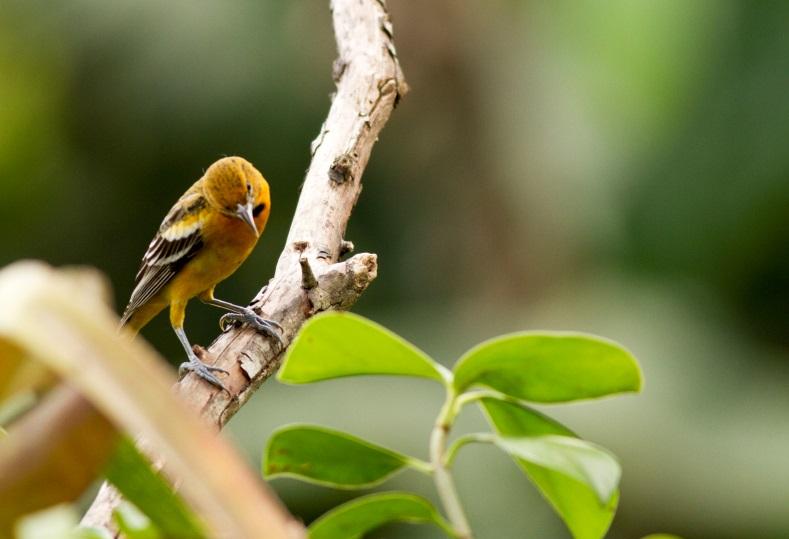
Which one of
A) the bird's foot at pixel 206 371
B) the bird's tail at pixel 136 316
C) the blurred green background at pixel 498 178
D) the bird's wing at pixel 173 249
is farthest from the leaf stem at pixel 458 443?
the blurred green background at pixel 498 178

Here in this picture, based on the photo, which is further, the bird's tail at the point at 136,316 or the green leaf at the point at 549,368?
the bird's tail at the point at 136,316

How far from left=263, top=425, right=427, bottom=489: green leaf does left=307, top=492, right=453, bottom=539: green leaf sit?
0.05 meters

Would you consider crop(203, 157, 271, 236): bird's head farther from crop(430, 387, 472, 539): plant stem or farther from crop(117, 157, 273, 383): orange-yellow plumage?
crop(430, 387, 472, 539): plant stem

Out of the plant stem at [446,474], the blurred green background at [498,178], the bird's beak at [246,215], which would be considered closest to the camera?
the plant stem at [446,474]

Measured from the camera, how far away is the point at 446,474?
1081 millimetres

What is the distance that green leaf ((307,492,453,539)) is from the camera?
1157mm

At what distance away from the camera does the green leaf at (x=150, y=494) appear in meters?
1.01

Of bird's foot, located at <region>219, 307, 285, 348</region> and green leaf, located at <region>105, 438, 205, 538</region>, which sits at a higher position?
green leaf, located at <region>105, 438, 205, 538</region>

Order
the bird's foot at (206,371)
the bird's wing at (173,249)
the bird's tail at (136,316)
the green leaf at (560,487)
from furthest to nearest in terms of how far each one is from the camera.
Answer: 1. the bird's tail at (136,316)
2. the bird's wing at (173,249)
3. the bird's foot at (206,371)
4. the green leaf at (560,487)

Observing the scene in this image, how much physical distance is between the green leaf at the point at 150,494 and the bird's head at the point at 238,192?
3.66 m

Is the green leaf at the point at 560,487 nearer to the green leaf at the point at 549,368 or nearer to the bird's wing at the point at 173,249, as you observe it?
the green leaf at the point at 549,368

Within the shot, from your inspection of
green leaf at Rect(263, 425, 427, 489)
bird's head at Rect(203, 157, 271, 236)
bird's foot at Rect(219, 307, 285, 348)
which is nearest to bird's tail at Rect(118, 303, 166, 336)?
bird's head at Rect(203, 157, 271, 236)

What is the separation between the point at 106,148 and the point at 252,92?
2.24 meters

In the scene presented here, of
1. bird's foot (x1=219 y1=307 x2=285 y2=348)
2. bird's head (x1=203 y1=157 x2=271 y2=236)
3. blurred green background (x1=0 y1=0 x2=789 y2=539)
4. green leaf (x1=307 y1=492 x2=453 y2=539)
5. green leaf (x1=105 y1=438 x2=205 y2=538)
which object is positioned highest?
green leaf (x1=105 y1=438 x2=205 y2=538)
